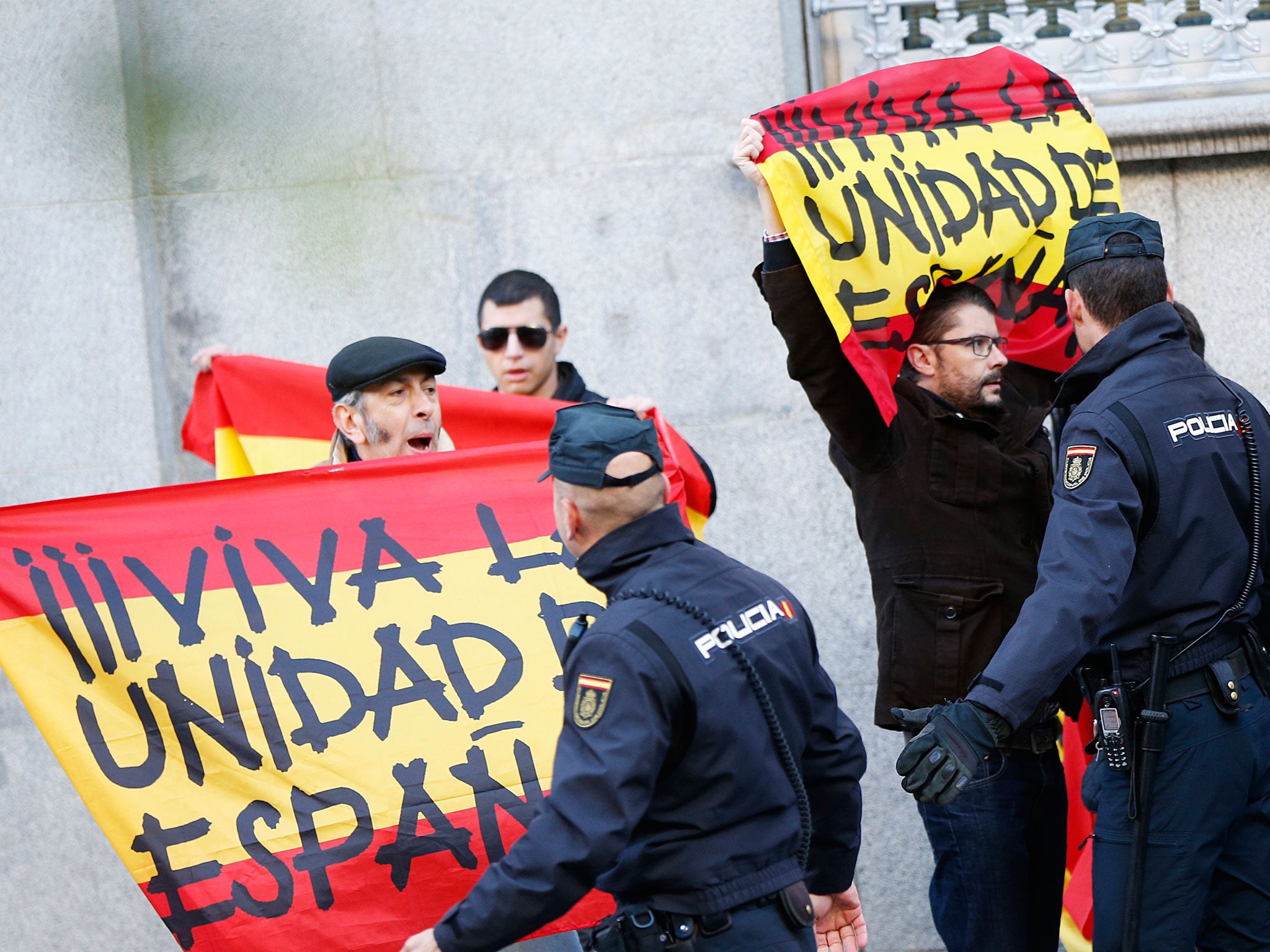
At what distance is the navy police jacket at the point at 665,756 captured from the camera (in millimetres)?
2455

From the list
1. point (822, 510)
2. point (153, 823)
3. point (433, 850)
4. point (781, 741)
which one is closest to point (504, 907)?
point (781, 741)

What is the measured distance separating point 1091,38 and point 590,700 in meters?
3.99

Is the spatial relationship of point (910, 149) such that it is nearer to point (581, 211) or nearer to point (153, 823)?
point (581, 211)

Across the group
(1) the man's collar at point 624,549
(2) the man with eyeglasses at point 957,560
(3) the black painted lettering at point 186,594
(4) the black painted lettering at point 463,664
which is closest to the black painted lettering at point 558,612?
(4) the black painted lettering at point 463,664

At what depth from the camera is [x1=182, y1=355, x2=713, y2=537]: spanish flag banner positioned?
4613mm

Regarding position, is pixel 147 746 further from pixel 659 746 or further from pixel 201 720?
pixel 659 746

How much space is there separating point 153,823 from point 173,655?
42 cm

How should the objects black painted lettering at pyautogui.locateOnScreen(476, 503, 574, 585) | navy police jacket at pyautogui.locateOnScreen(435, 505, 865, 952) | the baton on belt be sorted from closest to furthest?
1. navy police jacket at pyautogui.locateOnScreen(435, 505, 865, 952)
2. the baton on belt
3. black painted lettering at pyautogui.locateOnScreen(476, 503, 574, 585)

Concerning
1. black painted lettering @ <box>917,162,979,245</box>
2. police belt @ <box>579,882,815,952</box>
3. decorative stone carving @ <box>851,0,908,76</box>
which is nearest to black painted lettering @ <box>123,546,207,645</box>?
police belt @ <box>579,882,815,952</box>

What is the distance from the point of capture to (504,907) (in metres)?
2.46

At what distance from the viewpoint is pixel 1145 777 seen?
3.20 metres

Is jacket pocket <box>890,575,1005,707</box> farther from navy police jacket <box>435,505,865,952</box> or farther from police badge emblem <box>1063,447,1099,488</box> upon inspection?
navy police jacket <box>435,505,865,952</box>

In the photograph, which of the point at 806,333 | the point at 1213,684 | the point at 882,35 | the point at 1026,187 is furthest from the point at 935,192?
the point at 882,35

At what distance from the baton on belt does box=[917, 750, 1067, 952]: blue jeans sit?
525 mm
